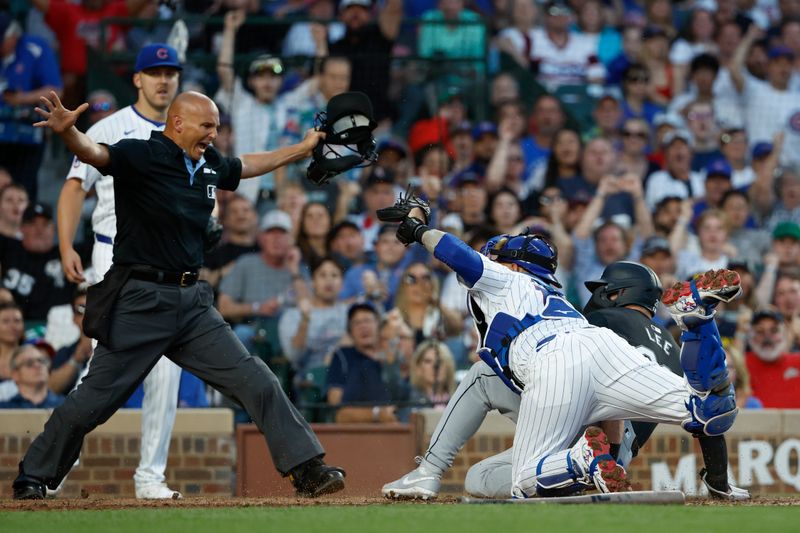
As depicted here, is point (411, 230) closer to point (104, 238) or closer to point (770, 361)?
point (104, 238)

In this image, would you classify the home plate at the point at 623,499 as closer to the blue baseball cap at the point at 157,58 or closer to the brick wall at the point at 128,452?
the brick wall at the point at 128,452

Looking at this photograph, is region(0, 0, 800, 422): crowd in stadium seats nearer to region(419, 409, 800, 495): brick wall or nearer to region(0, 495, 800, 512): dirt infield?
region(419, 409, 800, 495): brick wall

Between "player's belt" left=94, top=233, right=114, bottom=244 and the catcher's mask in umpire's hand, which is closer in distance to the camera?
the catcher's mask in umpire's hand

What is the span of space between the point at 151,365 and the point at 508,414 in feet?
5.92

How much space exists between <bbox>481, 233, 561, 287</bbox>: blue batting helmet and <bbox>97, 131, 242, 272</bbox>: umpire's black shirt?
1.45 m

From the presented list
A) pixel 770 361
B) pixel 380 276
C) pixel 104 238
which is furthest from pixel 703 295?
pixel 770 361

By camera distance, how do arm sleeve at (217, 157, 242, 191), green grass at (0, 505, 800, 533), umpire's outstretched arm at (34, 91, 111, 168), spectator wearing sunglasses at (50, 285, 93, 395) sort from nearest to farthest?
1. green grass at (0, 505, 800, 533)
2. umpire's outstretched arm at (34, 91, 111, 168)
3. arm sleeve at (217, 157, 242, 191)
4. spectator wearing sunglasses at (50, 285, 93, 395)

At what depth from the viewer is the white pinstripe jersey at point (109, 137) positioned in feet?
23.3

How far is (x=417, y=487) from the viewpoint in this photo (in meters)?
6.57

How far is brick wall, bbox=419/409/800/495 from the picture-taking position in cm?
815

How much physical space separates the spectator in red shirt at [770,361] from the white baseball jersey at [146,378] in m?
4.83

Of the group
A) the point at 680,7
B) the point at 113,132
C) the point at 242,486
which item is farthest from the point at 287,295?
the point at 680,7

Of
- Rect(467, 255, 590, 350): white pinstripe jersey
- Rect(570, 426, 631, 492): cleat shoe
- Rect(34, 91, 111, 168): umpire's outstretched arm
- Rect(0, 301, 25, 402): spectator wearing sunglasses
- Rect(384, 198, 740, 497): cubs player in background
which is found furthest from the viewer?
Rect(0, 301, 25, 402): spectator wearing sunglasses

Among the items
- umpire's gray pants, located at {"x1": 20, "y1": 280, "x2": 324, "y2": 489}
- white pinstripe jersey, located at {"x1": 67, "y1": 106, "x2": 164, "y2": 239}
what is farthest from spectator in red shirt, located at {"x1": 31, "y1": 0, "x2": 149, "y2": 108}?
umpire's gray pants, located at {"x1": 20, "y1": 280, "x2": 324, "y2": 489}
